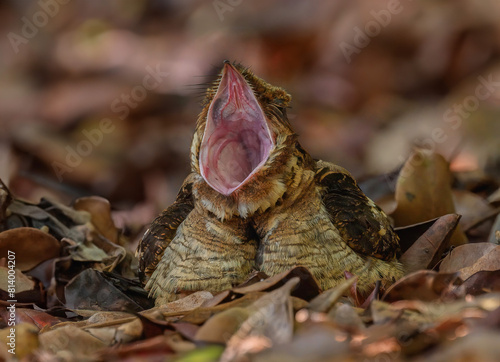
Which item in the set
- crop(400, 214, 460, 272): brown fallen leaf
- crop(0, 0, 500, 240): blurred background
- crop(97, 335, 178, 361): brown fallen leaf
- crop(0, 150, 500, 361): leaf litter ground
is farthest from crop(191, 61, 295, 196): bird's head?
crop(0, 0, 500, 240): blurred background

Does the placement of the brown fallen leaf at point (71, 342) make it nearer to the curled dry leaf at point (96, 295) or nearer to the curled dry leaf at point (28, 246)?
the curled dry leaf at point (96, 295)

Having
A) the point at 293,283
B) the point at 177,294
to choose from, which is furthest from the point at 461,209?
the point at 293,283

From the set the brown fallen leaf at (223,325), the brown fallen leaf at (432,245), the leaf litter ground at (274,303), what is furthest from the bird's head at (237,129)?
the brown fallen leaf at (223,325)

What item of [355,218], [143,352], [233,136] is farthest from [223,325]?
[233,136]

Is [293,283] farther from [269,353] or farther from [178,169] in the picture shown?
[178,169]

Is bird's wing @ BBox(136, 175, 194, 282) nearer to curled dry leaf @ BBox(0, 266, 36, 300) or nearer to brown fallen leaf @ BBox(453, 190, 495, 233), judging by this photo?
curled dry leaf @ BBox(0, 266, 36, 300)
